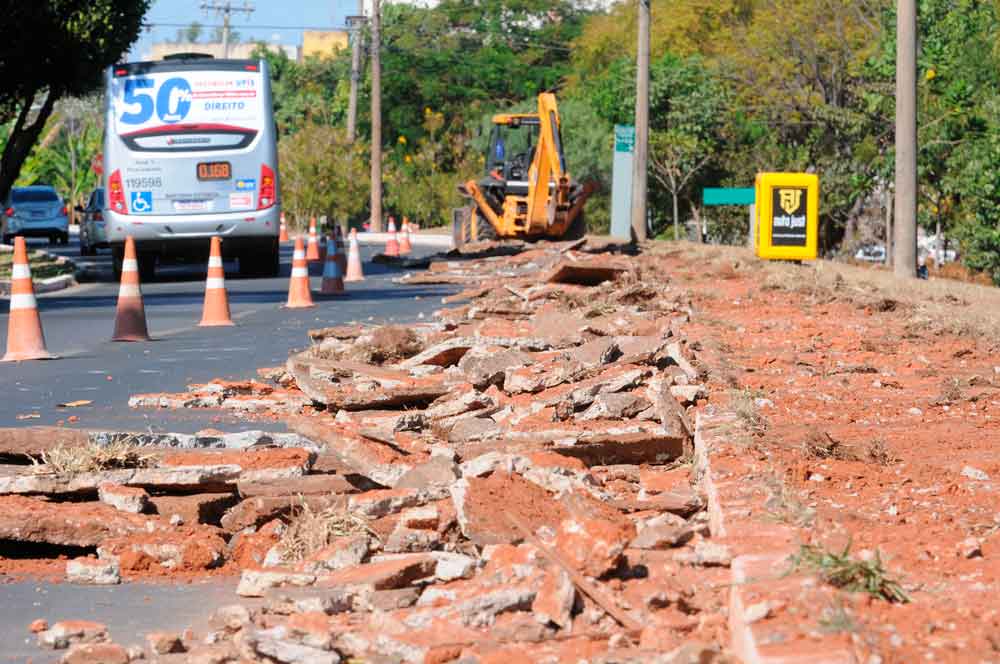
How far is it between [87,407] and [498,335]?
3.72m

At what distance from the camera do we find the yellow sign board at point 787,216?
24.8m

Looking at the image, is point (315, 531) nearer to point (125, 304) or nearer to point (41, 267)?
point (125, 304)

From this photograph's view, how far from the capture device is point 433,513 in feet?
20.2

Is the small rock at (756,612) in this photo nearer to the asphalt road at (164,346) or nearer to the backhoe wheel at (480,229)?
the asphalt road at (164,346)

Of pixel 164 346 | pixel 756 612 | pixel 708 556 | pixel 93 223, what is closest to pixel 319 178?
pixel 93 223

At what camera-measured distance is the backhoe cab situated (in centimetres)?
2827

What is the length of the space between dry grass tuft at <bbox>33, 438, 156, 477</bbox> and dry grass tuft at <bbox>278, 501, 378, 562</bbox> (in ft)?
3.71

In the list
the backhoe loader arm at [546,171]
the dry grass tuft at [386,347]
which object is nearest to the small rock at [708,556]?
the dry grass tuft at [386,347]

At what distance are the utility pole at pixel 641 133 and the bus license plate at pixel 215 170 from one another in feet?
48.3

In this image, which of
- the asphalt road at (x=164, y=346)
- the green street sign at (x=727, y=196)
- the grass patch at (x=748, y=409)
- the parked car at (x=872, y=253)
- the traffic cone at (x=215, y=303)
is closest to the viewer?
the grass patch at (x=748, y=409)

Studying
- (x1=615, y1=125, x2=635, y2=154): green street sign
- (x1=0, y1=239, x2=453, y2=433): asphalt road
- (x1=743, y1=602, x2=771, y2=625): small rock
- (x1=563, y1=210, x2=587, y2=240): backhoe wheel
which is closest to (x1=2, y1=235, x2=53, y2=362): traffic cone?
(x1=0, y1=239, x2=453, y2=433): asphalt road

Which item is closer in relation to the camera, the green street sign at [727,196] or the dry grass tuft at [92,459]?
the dry grass tuft at [92,459]

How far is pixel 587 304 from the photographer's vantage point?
15.6 meters

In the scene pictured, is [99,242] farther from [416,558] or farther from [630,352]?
[416,558]
